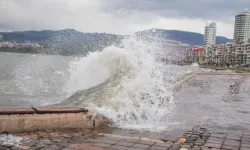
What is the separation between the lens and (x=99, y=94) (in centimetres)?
939

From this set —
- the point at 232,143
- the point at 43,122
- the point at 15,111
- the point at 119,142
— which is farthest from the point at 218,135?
the point at 15,111

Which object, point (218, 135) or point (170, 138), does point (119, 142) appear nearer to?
point (170, 138)

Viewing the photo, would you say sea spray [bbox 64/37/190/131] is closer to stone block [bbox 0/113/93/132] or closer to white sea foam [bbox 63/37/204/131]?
white sea foam [bbox 63/37/204/131]

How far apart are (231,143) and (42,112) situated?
3.04 metres

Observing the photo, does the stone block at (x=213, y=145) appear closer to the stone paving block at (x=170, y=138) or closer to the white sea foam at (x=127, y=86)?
the stone paving block at (x=170, y=138)

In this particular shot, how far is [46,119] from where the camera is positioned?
5555 millimetres

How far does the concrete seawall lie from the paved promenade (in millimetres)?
145

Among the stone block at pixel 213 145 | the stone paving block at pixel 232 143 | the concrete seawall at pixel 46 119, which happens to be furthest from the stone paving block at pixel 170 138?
the concrete seawall at pixel 46 119

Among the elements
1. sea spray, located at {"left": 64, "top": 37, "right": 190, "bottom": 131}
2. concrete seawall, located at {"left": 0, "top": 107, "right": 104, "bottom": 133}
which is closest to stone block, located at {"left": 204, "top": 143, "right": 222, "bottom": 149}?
sea spray, located at {"left": 64, "top": 37, "right": 190, "bottom": 131}

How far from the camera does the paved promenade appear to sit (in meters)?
4.73

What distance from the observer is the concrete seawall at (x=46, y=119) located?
5258mm

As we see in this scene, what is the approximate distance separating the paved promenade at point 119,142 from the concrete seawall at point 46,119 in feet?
0.48

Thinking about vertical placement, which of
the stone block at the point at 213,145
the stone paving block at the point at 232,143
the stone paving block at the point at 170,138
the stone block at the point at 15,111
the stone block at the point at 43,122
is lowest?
the stone paving block at the point at 232,143

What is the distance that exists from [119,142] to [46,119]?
4.39 feet
